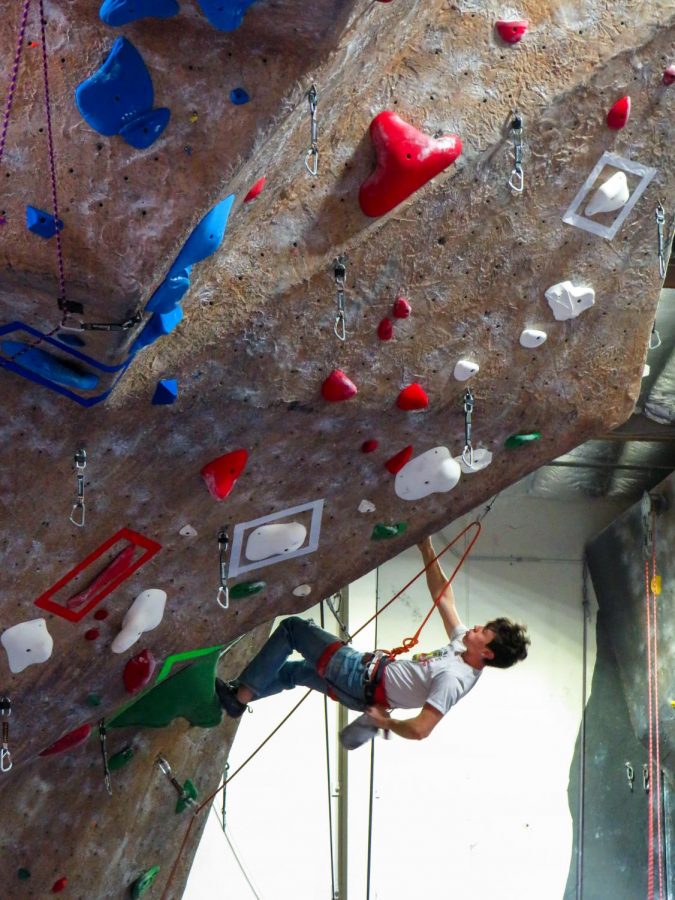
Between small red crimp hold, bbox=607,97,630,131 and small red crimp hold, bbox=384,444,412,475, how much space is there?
3.89 feet

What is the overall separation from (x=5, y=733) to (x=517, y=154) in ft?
7.82

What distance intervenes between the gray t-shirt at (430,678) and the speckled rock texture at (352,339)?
0.41 m

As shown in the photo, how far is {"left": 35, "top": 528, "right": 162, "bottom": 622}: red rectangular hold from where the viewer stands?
3723 millimetres

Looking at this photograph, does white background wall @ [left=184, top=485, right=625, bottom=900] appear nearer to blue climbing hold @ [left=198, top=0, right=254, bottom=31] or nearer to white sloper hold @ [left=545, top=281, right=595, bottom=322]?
white sloper hold @ [left=545, top=281, right=595, bottom=322]

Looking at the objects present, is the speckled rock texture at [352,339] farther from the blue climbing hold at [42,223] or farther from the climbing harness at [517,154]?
the blue climbing hold at [42,223]

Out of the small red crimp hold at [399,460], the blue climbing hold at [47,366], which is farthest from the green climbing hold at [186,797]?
the blue climbing hold at [47,366]

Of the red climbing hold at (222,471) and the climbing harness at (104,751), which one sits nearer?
the red climbing hold at (222,471)

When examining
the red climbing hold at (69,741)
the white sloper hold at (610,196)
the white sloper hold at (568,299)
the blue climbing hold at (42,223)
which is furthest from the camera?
the red climbing hold at (69,741)

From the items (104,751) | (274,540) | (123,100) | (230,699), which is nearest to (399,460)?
(274,540)

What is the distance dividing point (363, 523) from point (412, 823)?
10.3 ft

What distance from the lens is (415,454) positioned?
13.2 ft

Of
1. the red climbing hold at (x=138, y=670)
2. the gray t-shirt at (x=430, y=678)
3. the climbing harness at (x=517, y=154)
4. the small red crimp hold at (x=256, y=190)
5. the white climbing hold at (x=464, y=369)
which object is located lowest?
the gray t-shirt at (x=430, y=678)

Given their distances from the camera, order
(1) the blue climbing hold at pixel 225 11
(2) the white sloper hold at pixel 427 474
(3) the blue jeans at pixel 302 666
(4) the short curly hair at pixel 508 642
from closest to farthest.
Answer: (1) the blue climbing hold at pixel 225 11, (2) the white sloper hold at pixel 427 474, (4) the short curly hair at pixel 508 642, (3) the blue jeans at pixel 302 666

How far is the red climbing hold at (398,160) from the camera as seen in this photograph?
11.1 ft
